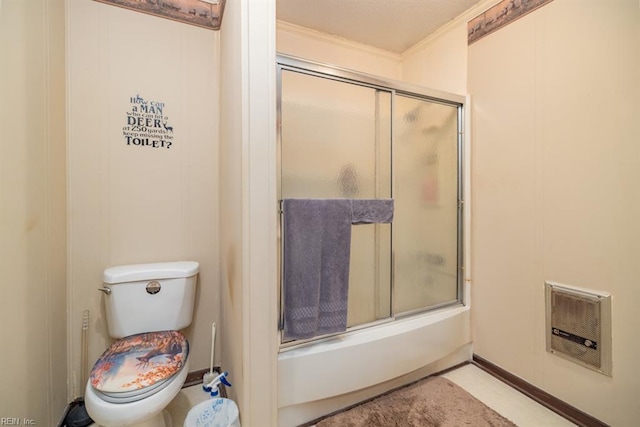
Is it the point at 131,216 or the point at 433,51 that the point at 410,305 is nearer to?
the point at 131,216

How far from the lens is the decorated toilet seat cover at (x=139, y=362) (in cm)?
99

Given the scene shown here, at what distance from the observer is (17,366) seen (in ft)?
3.17

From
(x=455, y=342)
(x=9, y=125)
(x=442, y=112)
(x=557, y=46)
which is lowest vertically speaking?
(x=455, y=342)

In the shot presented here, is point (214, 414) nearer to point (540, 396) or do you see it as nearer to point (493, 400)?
point (493, 400)

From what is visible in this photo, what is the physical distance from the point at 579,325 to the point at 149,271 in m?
2.16

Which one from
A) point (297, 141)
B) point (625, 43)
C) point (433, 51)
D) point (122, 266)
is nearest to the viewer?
point (625, 43)

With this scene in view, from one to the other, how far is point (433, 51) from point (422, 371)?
2275 millimetres

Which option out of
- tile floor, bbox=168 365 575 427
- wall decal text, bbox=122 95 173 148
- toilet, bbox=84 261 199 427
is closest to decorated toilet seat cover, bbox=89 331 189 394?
toilet, bbox=84 261 199 427

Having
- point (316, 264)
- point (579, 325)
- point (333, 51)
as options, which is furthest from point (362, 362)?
point (333, 51)

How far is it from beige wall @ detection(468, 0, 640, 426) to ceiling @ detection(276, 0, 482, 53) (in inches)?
14.6

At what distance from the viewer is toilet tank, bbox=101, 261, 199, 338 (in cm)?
134

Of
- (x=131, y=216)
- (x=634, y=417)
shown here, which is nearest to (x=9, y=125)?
(x=131, y=216)

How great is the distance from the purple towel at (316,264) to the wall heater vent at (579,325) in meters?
1.08

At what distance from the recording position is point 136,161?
1.51 m
